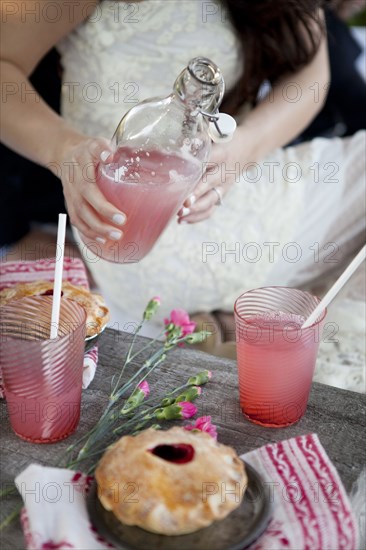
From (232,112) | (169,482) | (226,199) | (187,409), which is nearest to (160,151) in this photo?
(187,409)

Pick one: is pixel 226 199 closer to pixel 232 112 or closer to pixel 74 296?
pixel 232 112

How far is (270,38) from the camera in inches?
68.3

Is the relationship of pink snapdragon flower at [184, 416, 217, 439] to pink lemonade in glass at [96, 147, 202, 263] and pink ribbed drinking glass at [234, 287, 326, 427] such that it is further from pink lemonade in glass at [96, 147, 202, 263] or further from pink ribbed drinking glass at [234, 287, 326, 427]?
pink lemonade in glass at [96, 147, 202, 263]

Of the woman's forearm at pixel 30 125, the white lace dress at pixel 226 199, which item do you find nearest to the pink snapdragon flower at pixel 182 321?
the woman's forearm at pixel 30 125

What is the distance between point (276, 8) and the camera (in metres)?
1.68

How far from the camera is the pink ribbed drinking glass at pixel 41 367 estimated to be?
2.88 ft

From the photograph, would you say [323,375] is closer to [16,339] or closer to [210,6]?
[16,339]

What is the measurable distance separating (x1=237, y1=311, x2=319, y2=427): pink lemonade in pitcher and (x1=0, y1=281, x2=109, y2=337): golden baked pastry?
233 millimetres

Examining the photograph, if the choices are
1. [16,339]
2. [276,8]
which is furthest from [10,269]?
[276,8]

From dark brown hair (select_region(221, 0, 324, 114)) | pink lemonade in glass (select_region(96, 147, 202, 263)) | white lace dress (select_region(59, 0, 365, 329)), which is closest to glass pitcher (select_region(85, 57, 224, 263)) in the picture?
pink lemonade in glass (select_region(96, 147, 202, 263))

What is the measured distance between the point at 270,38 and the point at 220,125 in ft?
2.59

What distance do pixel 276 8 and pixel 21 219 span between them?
109 cm

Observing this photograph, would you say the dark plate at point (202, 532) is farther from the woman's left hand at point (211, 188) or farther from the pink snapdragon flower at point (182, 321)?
the woman's left hand at point (211, 188)

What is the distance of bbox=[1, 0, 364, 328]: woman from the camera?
160cm
